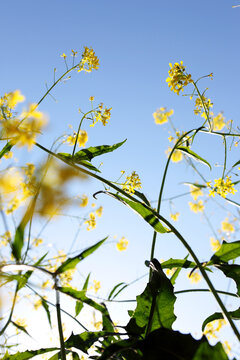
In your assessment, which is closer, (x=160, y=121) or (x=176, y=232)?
(x=176, y=232)

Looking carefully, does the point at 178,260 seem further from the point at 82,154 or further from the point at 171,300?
the point at 82,154

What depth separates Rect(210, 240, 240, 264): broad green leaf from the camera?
567mm

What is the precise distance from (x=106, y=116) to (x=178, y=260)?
1.70 ft

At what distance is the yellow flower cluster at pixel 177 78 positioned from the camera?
3.24 ft

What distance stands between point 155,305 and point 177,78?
664mm

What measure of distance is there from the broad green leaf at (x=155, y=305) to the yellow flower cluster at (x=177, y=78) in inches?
23.9

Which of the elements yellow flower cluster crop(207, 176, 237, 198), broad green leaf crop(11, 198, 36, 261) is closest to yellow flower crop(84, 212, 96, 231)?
yellow flower cluster crop(207, 176, 237, 198)

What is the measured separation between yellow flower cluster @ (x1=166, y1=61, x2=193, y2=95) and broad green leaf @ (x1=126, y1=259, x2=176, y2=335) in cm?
61

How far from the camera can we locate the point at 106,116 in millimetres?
1020

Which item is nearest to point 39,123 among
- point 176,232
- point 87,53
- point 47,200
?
point 47,200

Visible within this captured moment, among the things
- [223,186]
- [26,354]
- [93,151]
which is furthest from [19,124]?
[223,186]

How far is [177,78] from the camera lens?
1.00 meters

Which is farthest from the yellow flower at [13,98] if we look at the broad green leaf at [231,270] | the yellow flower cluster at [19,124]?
the broad green leaf at [231,270]

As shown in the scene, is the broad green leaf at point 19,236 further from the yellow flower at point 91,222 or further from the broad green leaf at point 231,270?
the yellow flower at point 91,222
